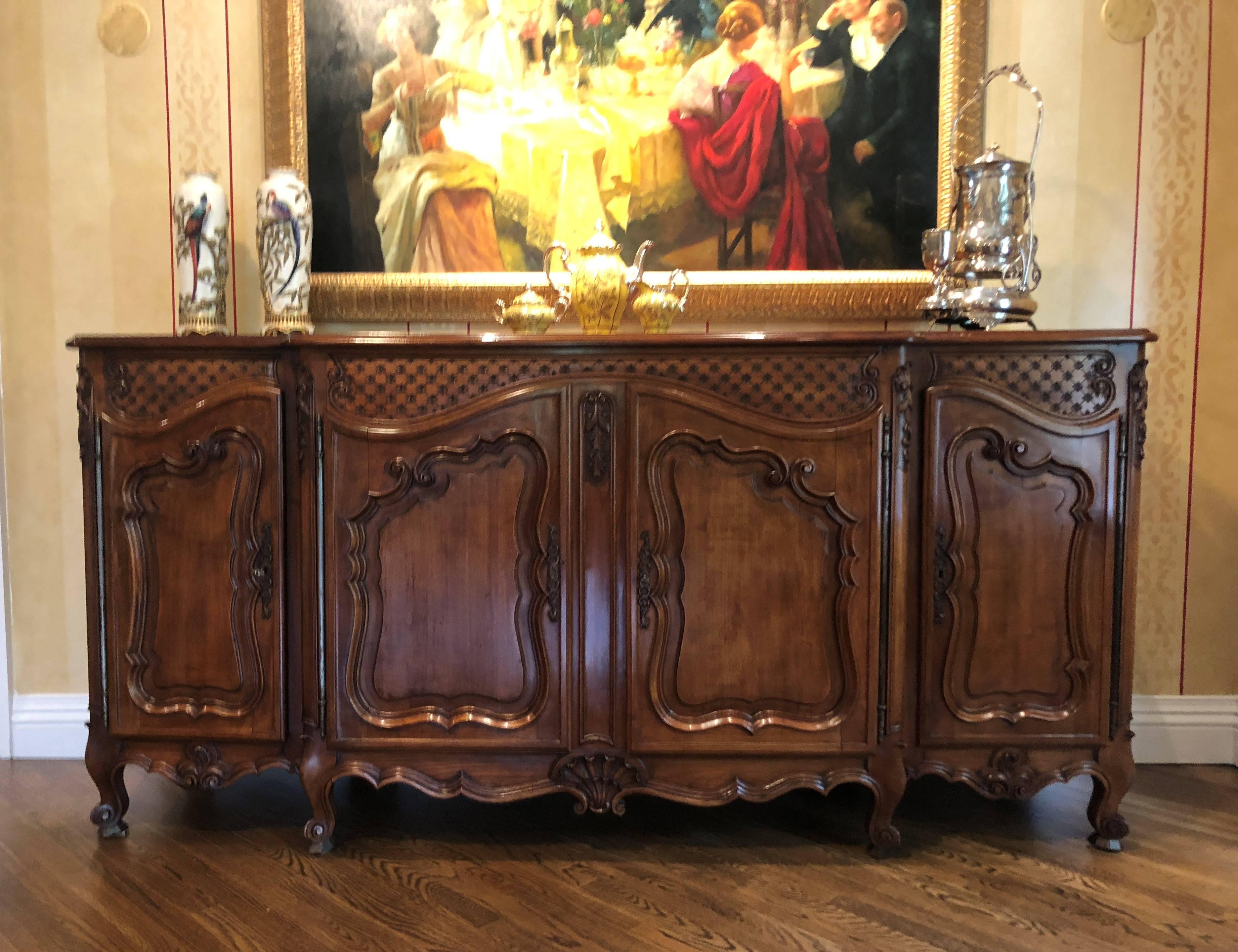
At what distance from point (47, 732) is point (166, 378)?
51.1 inches

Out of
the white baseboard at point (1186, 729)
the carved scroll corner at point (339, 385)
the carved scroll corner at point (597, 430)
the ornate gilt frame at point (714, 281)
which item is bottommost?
the white baseboard at point (1186, 729)

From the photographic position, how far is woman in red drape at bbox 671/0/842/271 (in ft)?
7.54

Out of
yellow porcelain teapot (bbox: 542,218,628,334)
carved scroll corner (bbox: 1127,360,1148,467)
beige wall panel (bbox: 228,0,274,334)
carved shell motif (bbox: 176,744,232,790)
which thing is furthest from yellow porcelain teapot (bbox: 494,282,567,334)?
carved scroll corner (bbox: 1127,360,1148,467)

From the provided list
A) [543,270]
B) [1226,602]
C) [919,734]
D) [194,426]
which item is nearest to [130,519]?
[194,426]

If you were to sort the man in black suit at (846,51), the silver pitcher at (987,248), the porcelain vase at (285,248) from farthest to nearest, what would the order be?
the man in black suit at (846,51), the porcelain vase at (285,248), the silver pitcher at (987,248)

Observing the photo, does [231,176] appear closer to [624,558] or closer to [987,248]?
[624,558]

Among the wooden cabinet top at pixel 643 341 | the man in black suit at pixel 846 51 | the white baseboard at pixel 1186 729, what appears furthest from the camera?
the white baseboard at pixel 1186 729

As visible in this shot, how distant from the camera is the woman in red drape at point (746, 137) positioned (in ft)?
7.54

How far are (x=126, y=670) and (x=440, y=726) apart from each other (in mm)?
698

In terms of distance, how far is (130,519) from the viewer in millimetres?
1857

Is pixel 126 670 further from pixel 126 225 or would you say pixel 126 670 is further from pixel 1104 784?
pixel 1104 784

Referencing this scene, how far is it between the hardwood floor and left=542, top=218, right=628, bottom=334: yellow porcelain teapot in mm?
1180

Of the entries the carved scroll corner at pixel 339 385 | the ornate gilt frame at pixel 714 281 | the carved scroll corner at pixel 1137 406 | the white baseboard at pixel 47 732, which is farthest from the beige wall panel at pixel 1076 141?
the white baseboard at pixel 47 732

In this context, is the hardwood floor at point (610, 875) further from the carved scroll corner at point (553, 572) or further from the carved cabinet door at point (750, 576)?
the carved scroll corner at point (553, 572)
